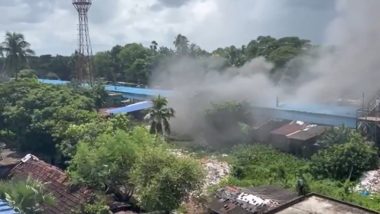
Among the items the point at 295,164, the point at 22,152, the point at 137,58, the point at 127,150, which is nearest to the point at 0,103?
the point at 22,152

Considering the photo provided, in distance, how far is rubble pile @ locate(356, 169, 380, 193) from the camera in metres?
21.6

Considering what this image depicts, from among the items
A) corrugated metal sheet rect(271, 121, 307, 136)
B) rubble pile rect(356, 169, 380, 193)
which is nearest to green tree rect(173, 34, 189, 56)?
corrugated metal sheet rect(271, 121, 307, 136)

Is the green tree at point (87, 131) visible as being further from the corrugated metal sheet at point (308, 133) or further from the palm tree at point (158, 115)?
the corrugated metal sheet at point (308, 133)

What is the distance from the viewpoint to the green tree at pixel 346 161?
23.4 meters

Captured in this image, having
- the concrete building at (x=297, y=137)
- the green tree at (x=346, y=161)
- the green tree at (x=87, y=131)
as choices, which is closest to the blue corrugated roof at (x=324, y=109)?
the concrete building at (x=297, y=137)

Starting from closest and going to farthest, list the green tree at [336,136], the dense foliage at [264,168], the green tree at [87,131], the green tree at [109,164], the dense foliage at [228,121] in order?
the green tree at [109,164]
the dense foliage at [264,168]
the green tree at [87,131]
the green tree at [336,136]
the dense foliage at [228,121]

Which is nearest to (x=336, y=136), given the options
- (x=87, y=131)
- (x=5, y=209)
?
(x=87, y=131)

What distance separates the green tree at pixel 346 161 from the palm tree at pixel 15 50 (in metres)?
34.4

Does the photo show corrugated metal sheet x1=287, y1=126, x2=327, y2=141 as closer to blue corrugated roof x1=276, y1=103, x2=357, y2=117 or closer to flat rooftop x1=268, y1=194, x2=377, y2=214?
blue corrugated roof x1=276, y1=103, x2=357, y2=117

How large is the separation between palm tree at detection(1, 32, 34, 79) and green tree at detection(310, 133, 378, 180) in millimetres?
34389

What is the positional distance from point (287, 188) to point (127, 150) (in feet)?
21.6

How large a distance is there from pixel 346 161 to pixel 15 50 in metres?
36.2

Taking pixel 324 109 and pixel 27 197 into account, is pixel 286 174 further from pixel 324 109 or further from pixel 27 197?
pixel 27 197

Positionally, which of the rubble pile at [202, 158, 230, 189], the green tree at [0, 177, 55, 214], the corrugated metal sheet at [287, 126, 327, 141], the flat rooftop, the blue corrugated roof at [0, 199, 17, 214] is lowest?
the rubble pile at [202, 158, 230, 189]
